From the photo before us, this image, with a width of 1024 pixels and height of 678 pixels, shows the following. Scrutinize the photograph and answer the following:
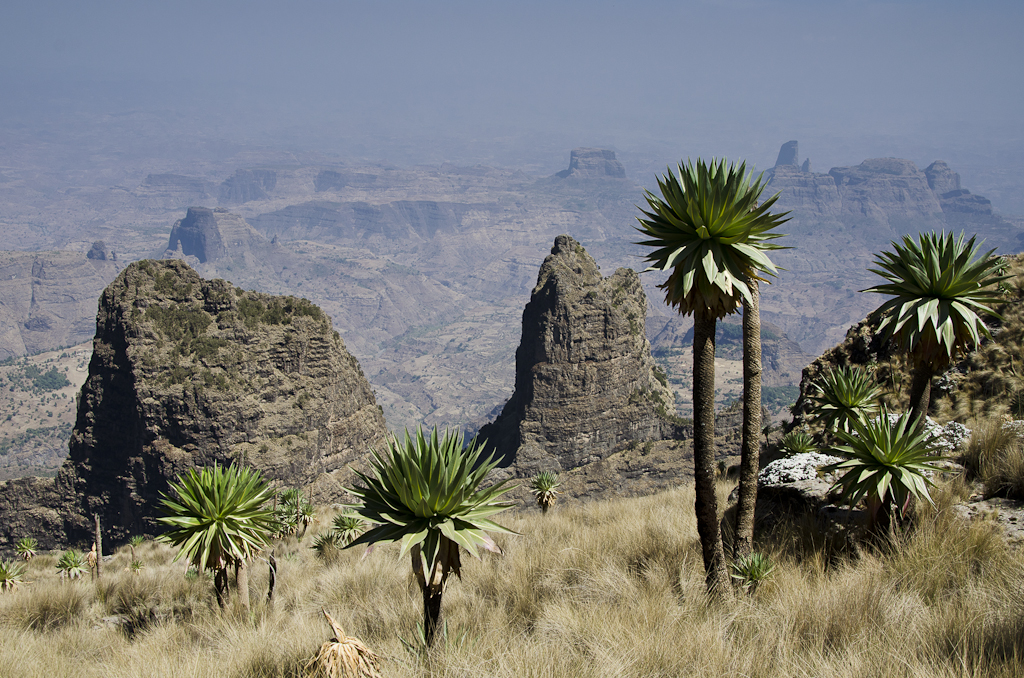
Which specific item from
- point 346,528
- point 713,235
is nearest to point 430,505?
point 713,235

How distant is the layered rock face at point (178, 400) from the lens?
72875mm

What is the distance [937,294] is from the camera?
1038 centimetres

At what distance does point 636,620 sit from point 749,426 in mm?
3255

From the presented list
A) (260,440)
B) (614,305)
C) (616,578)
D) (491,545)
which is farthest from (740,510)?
(614,305)

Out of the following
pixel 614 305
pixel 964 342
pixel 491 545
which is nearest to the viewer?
pixel 491 545

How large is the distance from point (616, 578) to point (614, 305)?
9752 cm

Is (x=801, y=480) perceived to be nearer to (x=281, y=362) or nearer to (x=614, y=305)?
(x=281, y=362)

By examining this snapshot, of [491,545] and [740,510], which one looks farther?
[740,510]

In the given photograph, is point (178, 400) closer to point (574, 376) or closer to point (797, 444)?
point (574, 376)

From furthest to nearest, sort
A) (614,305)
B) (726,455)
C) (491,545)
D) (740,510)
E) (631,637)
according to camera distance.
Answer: (614,305), (726,455), (740,510), (631,637), (491,545)

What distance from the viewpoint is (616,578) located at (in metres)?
9.14

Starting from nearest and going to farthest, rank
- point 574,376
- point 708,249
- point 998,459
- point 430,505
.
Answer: point 430,505 < point 708,249 < point 998,459 < point 574,376

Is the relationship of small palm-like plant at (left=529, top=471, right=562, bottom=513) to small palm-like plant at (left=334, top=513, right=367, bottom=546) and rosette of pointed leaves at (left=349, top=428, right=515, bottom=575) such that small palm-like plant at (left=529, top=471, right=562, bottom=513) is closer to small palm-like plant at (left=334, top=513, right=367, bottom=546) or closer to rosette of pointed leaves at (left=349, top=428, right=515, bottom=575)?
small palm-like plant at (left=334, top=513, right=367, bottom=546)

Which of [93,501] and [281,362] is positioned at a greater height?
[281,362]
